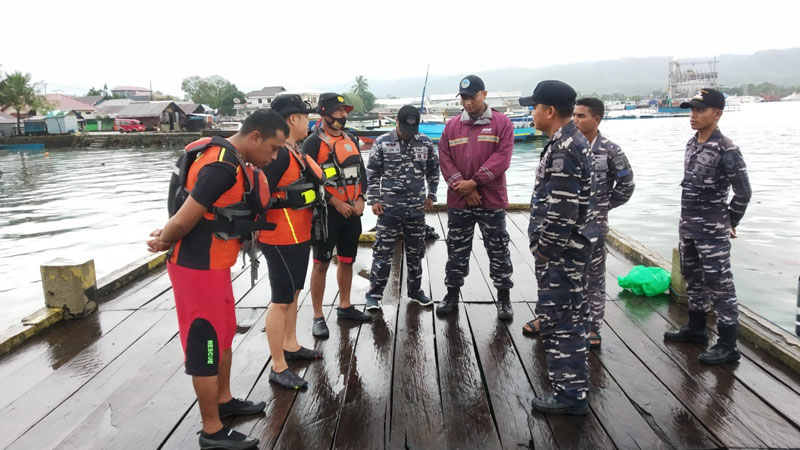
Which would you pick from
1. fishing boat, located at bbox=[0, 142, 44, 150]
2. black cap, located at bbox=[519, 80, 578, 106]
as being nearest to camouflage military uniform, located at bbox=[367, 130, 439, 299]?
black cap, located at bbox=[519, 80, 578, 106]

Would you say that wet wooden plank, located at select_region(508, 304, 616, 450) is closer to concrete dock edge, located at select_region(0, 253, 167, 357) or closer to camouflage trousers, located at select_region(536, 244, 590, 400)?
camouflage trousers, located at select_region(536, 244, 590, 400)

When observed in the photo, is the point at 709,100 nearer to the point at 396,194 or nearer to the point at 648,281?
the point at 648,281

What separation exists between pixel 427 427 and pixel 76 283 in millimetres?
3434

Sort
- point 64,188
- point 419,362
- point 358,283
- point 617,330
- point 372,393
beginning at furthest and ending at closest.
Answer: point 64,188 → point 358,283 → point 617,330 → point 419,362 → point 372,393

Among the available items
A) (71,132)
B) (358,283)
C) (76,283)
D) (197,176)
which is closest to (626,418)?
(197,176)

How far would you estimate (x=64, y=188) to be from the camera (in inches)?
927

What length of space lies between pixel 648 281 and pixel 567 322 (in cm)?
220

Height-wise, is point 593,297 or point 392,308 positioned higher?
point 593,297

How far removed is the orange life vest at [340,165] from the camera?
12.9 feet

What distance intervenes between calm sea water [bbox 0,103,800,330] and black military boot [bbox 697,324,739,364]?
422cm

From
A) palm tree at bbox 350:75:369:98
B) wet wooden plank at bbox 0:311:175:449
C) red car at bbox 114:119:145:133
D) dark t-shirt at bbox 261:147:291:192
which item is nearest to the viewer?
wet wooden plank at bbox 0:311:175:449

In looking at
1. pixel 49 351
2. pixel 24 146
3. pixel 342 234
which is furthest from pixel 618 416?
pixel 24 146

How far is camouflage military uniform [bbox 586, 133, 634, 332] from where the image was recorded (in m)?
3.60

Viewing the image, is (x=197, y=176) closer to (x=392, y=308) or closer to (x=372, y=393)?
(x=372, y=393)
